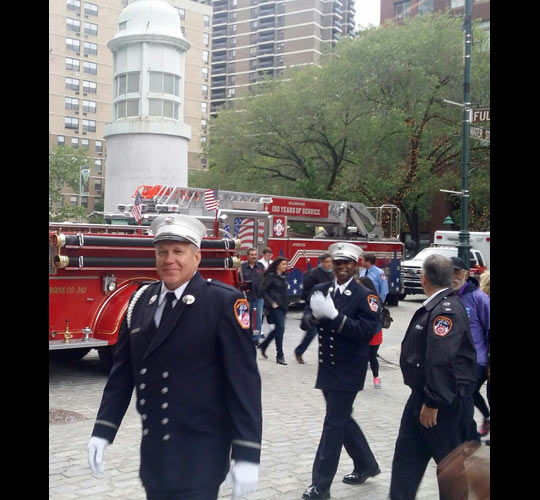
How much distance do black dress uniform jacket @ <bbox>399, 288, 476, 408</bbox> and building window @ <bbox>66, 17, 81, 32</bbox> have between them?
8270cm

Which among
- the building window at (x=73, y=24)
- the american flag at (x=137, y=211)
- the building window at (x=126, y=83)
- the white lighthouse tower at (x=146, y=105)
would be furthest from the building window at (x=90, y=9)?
the american flag at (x=137, y=211)

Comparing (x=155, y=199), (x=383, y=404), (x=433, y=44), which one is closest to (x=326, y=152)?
(x=433, y=44)

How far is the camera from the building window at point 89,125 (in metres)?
83.2

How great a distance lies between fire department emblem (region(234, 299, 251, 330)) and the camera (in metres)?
3.28

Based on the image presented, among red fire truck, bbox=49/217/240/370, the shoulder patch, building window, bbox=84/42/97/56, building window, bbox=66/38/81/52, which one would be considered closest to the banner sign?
red fire truck, bbox=49/217/240/370

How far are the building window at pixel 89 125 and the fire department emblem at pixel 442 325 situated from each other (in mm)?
83042

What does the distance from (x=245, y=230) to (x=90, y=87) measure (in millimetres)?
69126

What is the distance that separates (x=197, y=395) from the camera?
3203 millimetres

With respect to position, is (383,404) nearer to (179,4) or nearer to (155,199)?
(155,199)

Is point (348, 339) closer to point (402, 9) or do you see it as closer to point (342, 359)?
point (342, 359)

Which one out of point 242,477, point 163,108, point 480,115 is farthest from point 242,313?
point 163,108

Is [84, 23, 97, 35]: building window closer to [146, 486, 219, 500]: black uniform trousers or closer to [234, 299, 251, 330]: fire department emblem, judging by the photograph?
→ [234, 299, 251, 330]: fire department emblem
